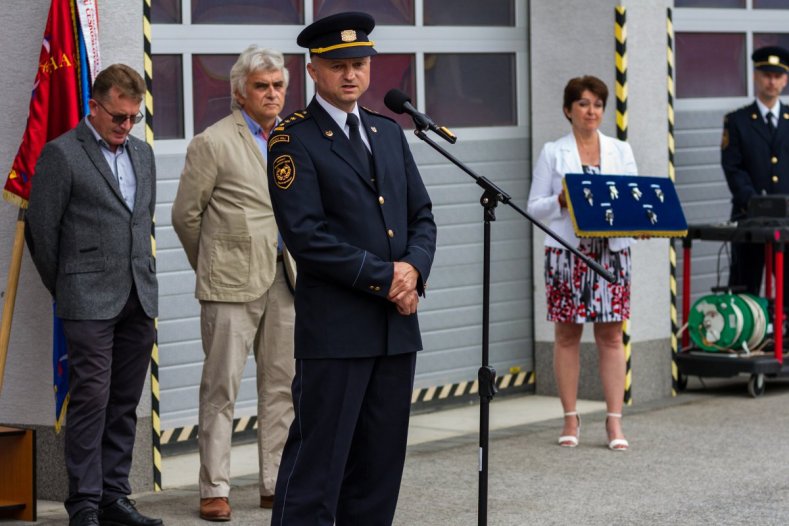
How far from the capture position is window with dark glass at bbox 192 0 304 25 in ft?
28.5

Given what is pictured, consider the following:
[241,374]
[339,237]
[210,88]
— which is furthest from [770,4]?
[339,237]

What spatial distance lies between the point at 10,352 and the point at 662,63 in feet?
16.8

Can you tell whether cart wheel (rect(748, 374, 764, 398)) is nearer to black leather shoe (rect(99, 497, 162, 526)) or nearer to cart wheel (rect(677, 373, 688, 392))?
cart wheel (rect(677, 373, 688, 392))

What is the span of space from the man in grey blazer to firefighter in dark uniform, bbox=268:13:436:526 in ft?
5.23

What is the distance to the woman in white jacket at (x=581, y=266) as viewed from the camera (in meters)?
8.53

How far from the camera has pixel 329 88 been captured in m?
5.25

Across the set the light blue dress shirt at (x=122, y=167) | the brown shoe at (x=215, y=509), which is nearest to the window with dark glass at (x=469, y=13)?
the light blue dress shirt at (x=122, y=167)

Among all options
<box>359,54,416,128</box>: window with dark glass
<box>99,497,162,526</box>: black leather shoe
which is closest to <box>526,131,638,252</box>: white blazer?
<box>359,54,416,128</box>: window with dark glass

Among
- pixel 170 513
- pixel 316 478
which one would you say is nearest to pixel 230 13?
pixel 170 513

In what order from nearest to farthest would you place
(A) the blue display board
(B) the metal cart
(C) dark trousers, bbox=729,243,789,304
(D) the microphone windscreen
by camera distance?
(D) the microphone windscreen, (A) the blue display board, (B) the metal cart, (C) dark trousers, bbox=729,243,789,304

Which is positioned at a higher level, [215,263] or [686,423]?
[215,263]

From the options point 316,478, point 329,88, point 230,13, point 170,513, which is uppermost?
point 230,13

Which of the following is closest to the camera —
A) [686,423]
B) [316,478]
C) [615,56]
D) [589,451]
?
[316,478]

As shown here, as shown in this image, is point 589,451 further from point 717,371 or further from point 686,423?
point 717,371
